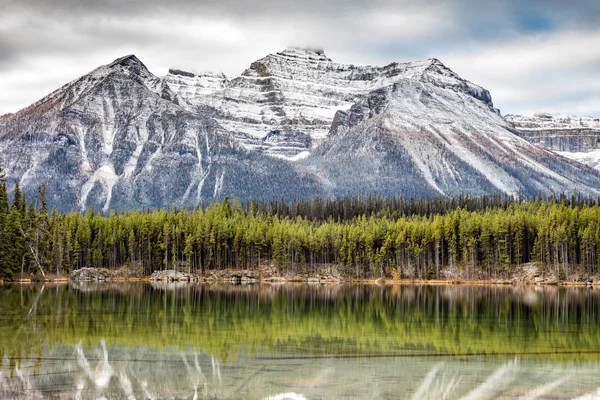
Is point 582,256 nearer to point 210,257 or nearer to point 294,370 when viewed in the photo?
point 210,257

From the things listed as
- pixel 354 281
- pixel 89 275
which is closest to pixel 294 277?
pixel 354 281

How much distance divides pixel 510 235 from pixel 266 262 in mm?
56080

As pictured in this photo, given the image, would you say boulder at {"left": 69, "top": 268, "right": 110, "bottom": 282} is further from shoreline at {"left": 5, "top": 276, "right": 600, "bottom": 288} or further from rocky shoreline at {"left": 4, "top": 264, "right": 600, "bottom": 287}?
shoreline at {"left": 5, "top": 276, "right": 600, "bottom": 288}

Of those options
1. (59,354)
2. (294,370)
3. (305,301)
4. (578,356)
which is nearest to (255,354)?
(294,370)

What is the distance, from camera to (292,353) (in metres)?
45.9

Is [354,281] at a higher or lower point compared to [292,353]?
lower

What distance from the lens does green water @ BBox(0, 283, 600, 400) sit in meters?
35.6

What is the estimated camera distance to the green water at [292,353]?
117 ft

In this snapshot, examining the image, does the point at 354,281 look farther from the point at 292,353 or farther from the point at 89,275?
the point at 292,353

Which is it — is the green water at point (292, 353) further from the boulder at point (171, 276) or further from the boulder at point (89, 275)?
the boulder at point (171, 276)

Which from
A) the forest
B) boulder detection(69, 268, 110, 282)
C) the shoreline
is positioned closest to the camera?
the shoreline

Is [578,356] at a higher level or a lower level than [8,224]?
lower

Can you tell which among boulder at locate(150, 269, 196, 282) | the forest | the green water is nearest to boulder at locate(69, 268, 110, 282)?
the forest

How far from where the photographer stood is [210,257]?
176000 mm
